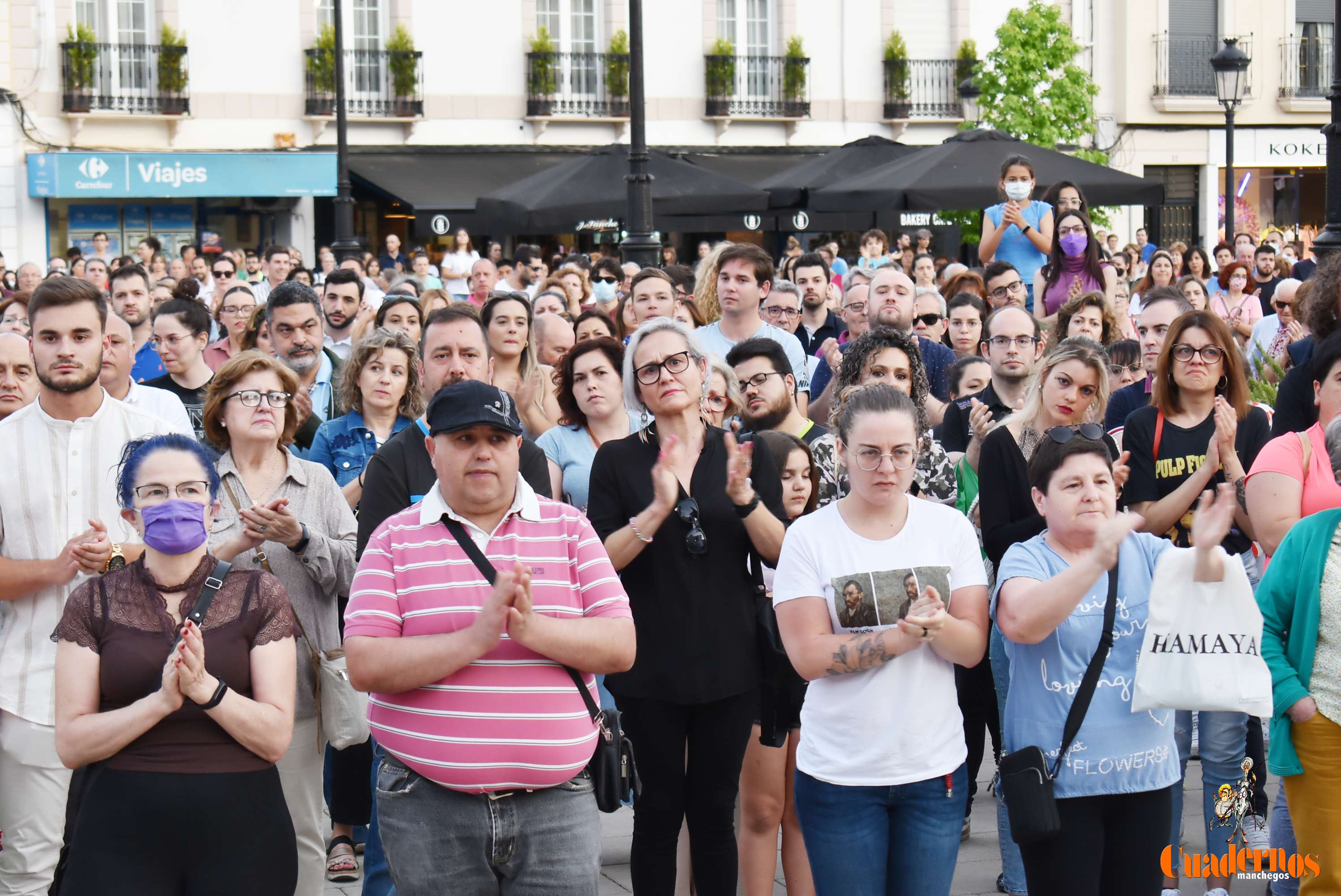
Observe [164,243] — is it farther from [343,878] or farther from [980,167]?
[343,878]

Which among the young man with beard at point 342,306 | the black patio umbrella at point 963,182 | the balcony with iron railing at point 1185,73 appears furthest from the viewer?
the balcony with iron railing at point 1185,73

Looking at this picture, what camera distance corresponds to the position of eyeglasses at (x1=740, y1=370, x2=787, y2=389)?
19.4 ft

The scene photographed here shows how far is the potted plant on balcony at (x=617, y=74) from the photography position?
91.9 ft

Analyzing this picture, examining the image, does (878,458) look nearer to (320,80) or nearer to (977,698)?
(977,698)

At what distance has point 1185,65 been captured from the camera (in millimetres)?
31328

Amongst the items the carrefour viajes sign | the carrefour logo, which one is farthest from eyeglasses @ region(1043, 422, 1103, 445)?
the carrefour logo

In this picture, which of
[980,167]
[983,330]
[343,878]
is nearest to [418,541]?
[343,878]

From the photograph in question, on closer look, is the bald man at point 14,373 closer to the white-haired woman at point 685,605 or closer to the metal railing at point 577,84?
the white-haired woman at point 685,605

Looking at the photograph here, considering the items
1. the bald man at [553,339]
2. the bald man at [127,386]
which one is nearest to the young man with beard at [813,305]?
the bald man at [553,339]

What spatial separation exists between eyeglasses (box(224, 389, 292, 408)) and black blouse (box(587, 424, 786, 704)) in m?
1.18

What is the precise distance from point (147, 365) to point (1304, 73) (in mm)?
29392

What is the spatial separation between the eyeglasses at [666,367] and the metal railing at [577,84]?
77.8ft

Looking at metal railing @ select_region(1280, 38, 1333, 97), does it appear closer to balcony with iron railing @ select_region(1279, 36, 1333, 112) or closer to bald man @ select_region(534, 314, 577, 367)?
balcony with iron railing @ select_region(1279, 36, 1333, 112)

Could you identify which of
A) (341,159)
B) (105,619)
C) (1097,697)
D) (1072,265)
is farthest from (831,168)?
(105,619)
